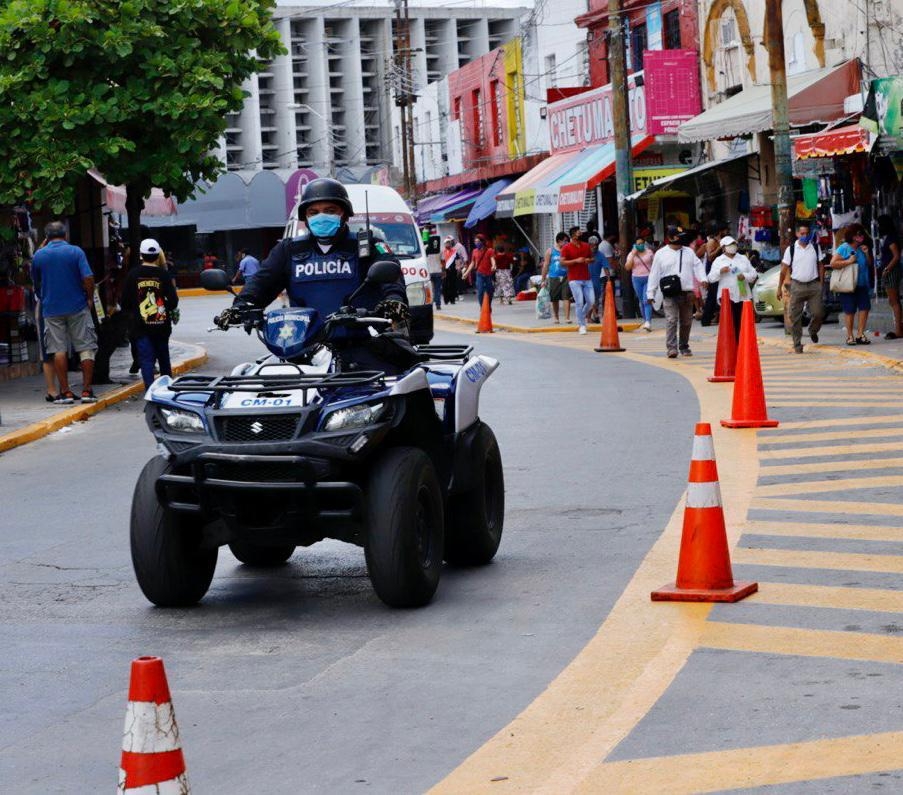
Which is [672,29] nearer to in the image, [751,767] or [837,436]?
[837,436]

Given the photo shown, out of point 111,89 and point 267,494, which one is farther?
point 111,89

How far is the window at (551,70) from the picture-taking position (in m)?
49.4

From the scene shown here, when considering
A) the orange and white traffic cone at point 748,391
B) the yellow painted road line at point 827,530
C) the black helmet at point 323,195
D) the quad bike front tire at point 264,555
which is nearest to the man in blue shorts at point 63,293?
the orange and white traffic cone at point 748,391

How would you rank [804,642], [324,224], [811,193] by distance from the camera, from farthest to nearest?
1. [811,193]
2. [324,224]
3. [804,642]

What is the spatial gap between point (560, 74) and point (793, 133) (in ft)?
66.4

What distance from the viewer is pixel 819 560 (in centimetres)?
835

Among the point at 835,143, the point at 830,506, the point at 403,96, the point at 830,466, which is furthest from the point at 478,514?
the point at 403,96

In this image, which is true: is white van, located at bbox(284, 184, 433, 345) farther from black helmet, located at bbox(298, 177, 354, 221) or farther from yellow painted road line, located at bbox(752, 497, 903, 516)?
black helmet, located at bbox(298, 177, 354, 221)

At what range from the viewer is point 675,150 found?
3791 centimetres

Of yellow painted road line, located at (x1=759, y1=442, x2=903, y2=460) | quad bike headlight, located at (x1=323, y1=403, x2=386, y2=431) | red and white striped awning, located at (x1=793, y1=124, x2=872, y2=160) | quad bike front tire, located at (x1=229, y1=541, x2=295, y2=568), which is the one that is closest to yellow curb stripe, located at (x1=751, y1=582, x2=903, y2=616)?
quad bike headlight, located at (x1=323, y1=403, x2=386, y2=431)

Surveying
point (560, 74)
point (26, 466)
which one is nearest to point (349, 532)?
point (26, 466)

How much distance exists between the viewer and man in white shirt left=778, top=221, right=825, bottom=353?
2145 cm

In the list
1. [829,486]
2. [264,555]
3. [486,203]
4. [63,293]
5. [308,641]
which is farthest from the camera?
[486,203]

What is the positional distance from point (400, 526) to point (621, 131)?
26.1m
